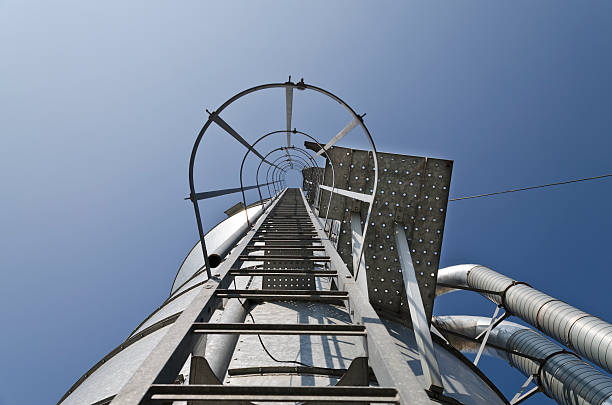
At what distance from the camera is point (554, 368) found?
23.4 feet

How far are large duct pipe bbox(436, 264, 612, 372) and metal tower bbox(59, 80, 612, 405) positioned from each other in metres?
0.03

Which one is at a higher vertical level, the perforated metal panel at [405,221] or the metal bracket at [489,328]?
the perforated metal panel at [405,221]

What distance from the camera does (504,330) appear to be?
988cm

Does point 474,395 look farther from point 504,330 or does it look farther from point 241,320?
point 504,330

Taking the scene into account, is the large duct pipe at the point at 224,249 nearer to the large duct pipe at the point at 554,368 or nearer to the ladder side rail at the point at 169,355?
the ladder side rail at the point at 169,355

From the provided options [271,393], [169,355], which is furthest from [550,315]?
[169,355]

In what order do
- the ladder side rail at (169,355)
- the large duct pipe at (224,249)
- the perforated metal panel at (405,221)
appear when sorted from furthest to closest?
the perforated metal panel at (405,221) < the large duct pipe at (224,249) < the ladder side rail at (169,355)

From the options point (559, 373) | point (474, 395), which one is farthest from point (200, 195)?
point (559, 373)

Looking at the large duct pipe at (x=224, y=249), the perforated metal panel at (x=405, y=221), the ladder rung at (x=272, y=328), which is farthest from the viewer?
the perforated metal panel at (x=405, y=221)

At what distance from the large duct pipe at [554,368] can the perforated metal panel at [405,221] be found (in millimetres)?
1906

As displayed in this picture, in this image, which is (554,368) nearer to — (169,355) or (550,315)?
(550,315)

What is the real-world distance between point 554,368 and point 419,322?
6343 millimetres

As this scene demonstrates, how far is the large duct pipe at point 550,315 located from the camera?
19.7 ft

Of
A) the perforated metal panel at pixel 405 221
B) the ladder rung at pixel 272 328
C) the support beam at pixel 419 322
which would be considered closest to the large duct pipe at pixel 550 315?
the perforated metal panel at pixel 405 221
